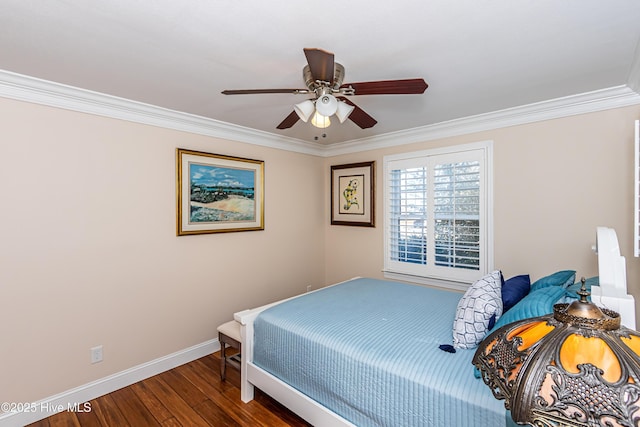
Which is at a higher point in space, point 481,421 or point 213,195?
point 213,195

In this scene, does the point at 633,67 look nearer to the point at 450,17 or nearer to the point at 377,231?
the point at 450,17

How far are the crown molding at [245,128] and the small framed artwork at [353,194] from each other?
387 millimetres

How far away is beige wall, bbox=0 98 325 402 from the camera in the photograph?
2166mm

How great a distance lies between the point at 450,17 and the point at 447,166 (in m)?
1.99

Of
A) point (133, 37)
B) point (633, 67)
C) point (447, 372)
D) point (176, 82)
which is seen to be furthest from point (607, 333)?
point (176, 82)

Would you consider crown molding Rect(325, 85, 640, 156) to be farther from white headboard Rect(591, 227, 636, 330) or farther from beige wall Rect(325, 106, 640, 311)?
white headboard Rect(591, 227, 636, 330)

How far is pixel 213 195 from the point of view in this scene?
10.5 ft

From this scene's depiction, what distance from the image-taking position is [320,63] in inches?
58.4

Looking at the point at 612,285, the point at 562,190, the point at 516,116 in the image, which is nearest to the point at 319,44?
the point at 612,285

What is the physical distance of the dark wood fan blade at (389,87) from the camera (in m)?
1.67

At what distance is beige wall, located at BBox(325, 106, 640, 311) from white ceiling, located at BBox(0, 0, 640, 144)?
37 centimetres

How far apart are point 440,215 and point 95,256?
3236 millimetres

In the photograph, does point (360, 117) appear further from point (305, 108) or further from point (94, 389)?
point (94, 389)

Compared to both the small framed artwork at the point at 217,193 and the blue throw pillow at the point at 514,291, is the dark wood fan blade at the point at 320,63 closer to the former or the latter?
the blue throw pillow at the point at 514,291
